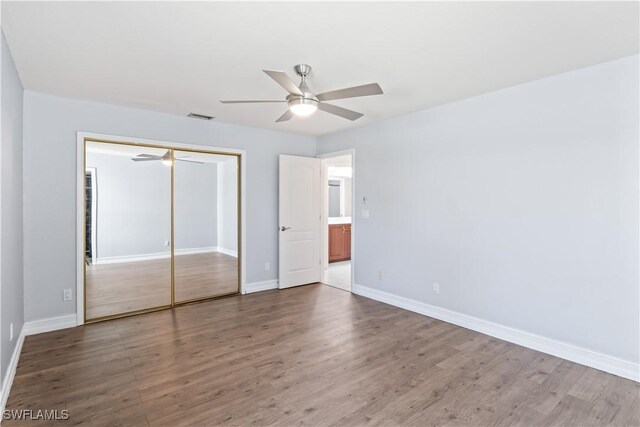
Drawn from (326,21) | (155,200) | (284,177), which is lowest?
(155,200)

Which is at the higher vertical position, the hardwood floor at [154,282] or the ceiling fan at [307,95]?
the ceiling fan at [307,95]

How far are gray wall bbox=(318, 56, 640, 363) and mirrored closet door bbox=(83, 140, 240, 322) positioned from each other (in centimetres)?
241

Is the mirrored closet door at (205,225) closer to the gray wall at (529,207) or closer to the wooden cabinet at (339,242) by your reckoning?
the gray wall at (529,207)

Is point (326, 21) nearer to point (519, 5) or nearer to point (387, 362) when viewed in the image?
point (519, 5)

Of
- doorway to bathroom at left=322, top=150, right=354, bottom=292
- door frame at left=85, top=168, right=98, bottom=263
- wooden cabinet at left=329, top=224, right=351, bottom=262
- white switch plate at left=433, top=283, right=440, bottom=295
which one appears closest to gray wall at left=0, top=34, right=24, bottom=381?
door frame at left=85, top=168, right=98, bottom=263

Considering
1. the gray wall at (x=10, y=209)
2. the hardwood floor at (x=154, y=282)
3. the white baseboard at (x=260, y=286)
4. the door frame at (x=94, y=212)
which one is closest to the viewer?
the gray wall at (x=10, y=209)

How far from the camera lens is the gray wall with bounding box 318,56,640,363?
2.68 meters

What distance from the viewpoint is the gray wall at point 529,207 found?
2678 millimetres

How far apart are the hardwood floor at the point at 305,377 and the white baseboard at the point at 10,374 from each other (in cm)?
5

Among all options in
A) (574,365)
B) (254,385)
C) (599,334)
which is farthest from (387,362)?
(599,334)

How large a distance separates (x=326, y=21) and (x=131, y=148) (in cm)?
314

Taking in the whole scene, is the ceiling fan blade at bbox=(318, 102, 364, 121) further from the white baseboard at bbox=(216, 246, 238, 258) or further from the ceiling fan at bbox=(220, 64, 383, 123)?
the white baseboard at bbox=(216, 246, 238, 258)

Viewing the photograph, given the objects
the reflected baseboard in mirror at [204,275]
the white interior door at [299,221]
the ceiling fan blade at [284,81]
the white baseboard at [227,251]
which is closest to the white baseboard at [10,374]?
the reflected baseboard in mirror at [204,275]

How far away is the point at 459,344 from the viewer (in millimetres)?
3229
